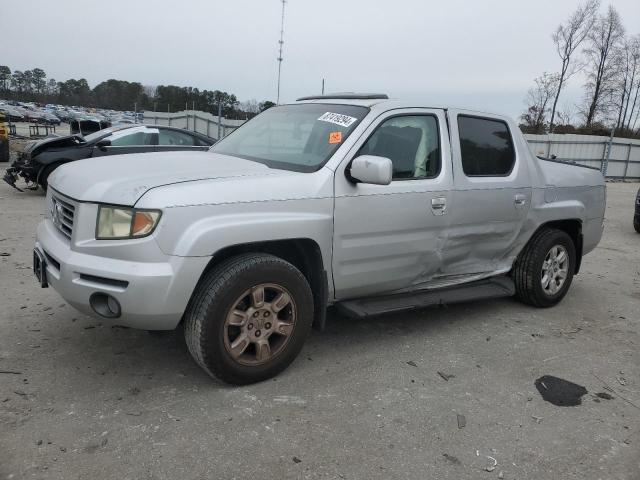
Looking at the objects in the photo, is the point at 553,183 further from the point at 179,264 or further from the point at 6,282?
the point at 6,282

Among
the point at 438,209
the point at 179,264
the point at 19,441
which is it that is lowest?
the point at 19,441

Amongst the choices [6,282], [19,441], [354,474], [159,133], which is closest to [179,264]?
[19,441]

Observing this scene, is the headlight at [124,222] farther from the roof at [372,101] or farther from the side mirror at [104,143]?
the side mirror at [104,143]

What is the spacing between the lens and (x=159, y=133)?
978 cm

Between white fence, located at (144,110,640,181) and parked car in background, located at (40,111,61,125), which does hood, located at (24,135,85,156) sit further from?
parked car in background, located at (40,111,61,125)

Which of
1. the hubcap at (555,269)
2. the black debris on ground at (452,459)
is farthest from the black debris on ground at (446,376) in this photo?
the hubcap at (555,269)

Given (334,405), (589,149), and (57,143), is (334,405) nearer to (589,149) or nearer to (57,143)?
(57,143)

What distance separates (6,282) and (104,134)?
5669 mm

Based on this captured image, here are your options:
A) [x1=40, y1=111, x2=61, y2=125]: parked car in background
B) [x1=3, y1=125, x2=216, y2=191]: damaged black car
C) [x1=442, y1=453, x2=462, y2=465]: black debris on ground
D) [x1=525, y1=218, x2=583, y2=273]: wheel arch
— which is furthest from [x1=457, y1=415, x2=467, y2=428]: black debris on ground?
[x1=40, y1=111, x2=61, y2=125]: parked car in background

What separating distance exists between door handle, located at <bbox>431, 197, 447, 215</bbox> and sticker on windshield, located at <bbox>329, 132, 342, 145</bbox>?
0.83 m

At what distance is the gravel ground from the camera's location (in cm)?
254

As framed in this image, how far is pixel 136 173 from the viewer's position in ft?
10.1

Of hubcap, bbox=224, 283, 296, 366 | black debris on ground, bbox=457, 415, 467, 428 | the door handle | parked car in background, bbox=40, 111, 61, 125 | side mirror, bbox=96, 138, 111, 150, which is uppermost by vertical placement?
parked car in background, bbox=40, 111, 61, 125

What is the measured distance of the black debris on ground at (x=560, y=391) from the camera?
10.8 ft
